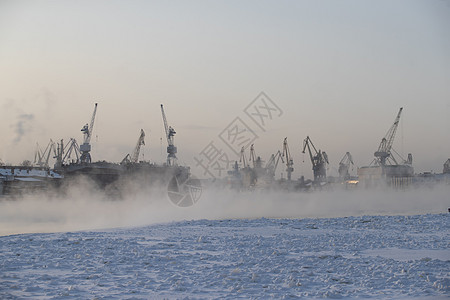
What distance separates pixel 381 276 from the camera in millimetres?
17344

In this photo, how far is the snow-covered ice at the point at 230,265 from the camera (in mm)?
15539

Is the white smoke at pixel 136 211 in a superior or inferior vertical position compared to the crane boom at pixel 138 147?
inferior

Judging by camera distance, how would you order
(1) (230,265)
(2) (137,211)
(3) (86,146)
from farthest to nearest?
1. (3) (86,146)
2. (2) (137,211)
3. (1) (230,265)

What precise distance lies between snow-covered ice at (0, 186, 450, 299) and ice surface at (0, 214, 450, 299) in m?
0.04

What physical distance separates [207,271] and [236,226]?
54.6 feet

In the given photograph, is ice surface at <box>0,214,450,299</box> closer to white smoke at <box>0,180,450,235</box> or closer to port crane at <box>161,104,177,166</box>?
white smoke at <box>0,180,450,235</box>

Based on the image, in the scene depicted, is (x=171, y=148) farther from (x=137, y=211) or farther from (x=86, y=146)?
(x=137, y=211)

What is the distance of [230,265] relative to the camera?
19500 millimetres

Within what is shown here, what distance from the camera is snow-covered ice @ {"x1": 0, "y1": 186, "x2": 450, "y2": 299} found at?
15.5 meters

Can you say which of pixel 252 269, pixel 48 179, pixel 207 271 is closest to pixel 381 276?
pixel 252 269

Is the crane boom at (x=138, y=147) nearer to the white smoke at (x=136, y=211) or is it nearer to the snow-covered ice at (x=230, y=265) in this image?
the white smoke at (x=136, y=211)

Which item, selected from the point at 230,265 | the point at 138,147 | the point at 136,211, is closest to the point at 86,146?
the point at 138,147

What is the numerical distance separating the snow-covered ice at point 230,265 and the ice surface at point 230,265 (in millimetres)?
36

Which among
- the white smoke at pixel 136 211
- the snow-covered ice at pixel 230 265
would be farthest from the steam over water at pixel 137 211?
the snow-covered ice at pixel 230 265
